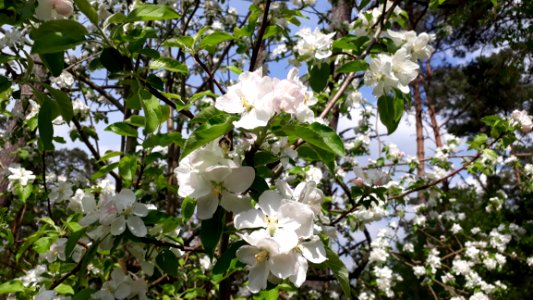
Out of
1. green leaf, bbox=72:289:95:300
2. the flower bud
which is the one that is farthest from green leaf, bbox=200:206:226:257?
the flower bud

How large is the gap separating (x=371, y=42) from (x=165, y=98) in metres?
0.58

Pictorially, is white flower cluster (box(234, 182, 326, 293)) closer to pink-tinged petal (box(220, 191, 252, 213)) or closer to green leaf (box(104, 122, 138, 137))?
pink-tinged petal (box(220, 191, 252, 213))

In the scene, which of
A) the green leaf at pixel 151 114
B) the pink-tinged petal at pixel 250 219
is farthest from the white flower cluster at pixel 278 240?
the green leaf at pixel 151 114

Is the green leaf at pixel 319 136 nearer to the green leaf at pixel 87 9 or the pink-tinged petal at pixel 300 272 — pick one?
the pink-tinged petal at pixel 300 272

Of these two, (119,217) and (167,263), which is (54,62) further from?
(167,263)

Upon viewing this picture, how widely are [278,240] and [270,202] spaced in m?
0.08

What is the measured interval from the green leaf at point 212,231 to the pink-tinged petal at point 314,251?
0.15m

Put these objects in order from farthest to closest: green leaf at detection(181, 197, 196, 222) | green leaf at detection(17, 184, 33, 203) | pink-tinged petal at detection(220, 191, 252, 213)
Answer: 1. green leaf at detection(17, 184, 33, 203)
2. green leaf at detection(181, 197, 196, 222)
3. pink-tinged petal at detection(220, 191, 252, 213)

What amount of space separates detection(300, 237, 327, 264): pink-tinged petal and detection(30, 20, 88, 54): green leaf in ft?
1.63

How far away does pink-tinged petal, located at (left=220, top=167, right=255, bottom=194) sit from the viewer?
79 cm

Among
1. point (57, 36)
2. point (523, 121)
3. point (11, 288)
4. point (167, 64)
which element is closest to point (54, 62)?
point (57, 36)

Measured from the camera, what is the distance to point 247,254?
75cm

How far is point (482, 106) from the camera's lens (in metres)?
12.9

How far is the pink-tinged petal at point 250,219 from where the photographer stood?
0.75 metres
